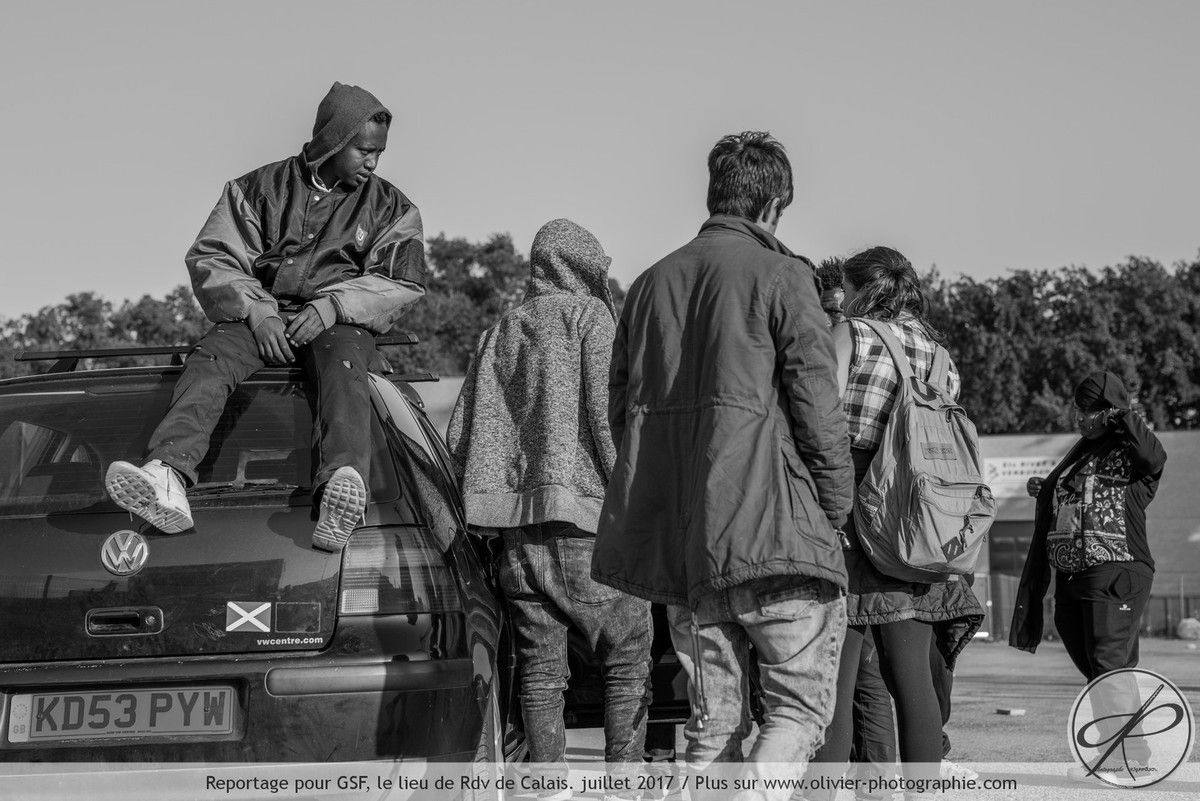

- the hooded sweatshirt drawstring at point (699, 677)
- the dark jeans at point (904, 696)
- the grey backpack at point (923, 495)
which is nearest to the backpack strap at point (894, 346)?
the grey backpack at point (923, 495)

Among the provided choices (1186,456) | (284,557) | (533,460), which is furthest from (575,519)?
(1186,456)

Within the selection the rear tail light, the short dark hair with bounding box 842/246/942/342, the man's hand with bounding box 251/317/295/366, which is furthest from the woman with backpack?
the man's hand with bounding box 251/317/295/366

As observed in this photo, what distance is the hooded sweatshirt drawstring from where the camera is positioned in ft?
11.9

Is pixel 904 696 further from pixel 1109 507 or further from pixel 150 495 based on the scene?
pixel 150 495

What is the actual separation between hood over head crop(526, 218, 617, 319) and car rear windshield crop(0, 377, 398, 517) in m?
1.34

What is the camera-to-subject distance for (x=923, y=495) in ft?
14.6

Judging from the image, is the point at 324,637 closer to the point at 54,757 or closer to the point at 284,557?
the point at 284,557

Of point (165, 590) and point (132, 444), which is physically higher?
point (132, 444)

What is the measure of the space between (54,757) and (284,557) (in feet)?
2.41

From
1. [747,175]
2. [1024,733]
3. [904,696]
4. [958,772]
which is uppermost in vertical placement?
[747,175]

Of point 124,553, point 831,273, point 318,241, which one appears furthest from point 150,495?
point 831,273

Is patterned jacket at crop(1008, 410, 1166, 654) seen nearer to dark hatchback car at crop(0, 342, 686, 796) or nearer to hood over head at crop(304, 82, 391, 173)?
dark hatchback car at crop(0, 342, 686, 796)

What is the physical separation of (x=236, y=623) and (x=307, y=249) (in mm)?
1561

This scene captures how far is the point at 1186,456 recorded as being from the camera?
128 feet
